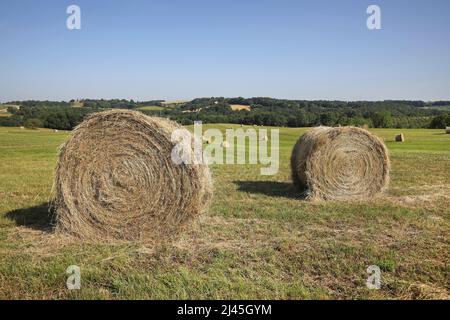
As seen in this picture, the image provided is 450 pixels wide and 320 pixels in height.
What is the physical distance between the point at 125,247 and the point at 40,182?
7.48 metres

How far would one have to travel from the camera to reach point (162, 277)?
5.02m

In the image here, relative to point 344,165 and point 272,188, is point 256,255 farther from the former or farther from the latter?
point 272,188

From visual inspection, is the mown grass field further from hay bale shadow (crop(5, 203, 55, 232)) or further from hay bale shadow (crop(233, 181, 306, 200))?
hay bale shadow (crop(233, 181, 306, 200))

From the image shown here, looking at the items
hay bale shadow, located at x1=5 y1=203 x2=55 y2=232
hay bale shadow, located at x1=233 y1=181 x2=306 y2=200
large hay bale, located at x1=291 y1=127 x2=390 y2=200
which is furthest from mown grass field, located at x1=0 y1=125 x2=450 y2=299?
hay bale shadow, located at x1=233 y1=181 x2=306 y2=200

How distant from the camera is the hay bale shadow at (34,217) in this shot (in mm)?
7346

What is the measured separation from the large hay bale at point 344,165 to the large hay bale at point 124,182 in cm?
400

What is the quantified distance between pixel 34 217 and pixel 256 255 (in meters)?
4.82

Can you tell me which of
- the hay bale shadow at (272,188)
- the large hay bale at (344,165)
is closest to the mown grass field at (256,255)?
the large hay bale at (344,165)

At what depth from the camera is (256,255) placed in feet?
19.1

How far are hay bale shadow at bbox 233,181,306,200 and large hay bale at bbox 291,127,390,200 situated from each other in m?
0.43

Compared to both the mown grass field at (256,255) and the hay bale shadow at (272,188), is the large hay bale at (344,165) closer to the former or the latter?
the hay bale shadow at (272,188)

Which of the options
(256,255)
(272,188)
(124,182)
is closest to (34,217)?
(124,182)
